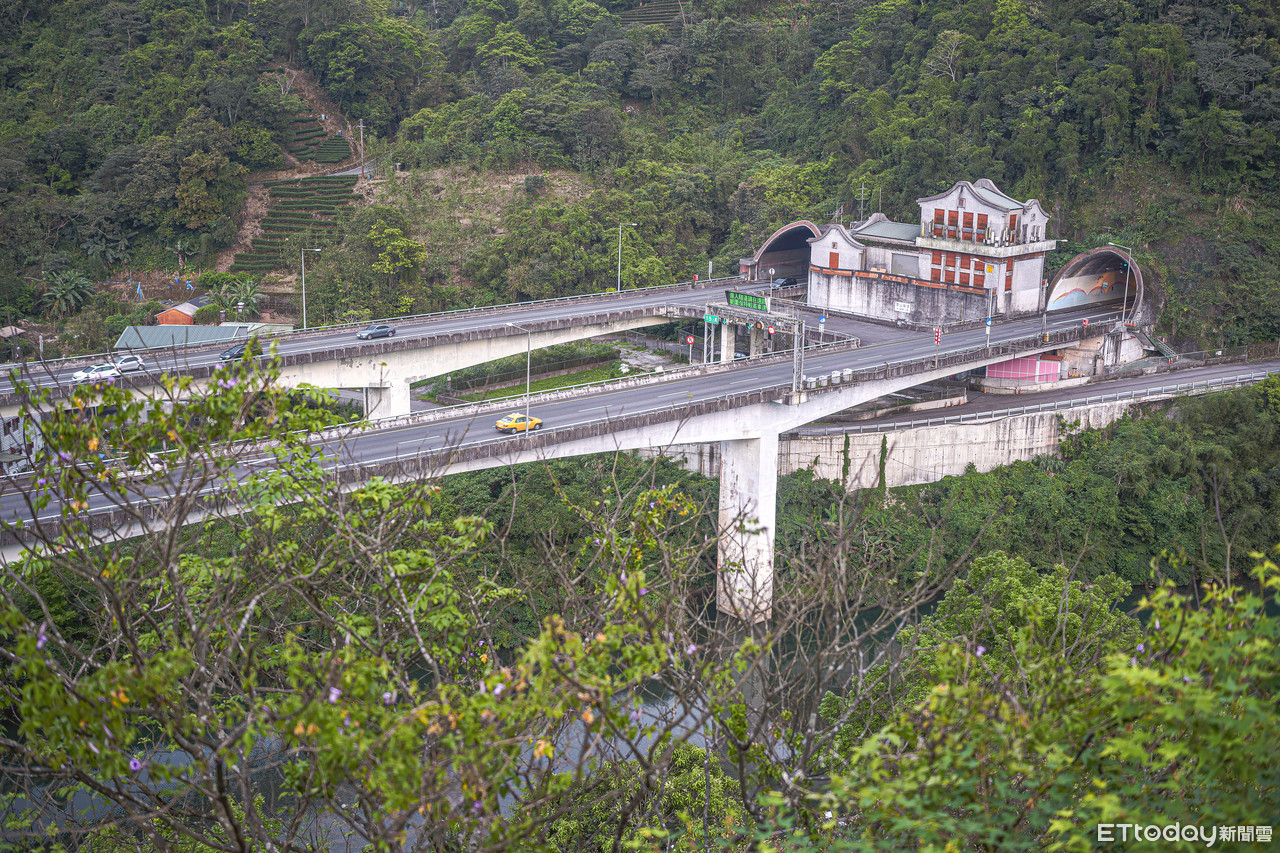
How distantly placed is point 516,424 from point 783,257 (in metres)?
37.9

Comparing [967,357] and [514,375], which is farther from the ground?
[967,357]

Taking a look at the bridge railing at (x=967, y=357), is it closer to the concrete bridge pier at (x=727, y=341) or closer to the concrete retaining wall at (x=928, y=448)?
the concrete retaining wall at (x=928, y=448)

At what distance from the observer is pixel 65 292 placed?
65.2 metres

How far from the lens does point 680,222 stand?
76.0 metres

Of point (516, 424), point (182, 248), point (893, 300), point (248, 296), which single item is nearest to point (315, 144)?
point (182, 248)

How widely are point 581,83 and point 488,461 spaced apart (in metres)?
56.6

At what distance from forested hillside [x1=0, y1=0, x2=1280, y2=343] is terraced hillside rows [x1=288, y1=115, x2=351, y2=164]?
179 centimetres

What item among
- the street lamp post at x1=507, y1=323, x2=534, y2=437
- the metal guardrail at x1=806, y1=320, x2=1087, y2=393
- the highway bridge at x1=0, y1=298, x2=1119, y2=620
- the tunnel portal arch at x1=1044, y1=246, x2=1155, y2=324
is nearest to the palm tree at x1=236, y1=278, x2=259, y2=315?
the highway bridge at x1=0, y1=298, x2=1119, y2=620

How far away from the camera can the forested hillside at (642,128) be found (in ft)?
212

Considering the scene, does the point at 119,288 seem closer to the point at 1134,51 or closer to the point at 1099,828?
the point at 1134,51

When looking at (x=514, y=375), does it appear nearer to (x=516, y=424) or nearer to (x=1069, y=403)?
(x=516, y=424)

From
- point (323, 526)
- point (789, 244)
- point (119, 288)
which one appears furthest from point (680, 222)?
point (323, 526)

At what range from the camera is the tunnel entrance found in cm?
6119

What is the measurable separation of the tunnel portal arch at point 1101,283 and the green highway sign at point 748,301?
16584mm
